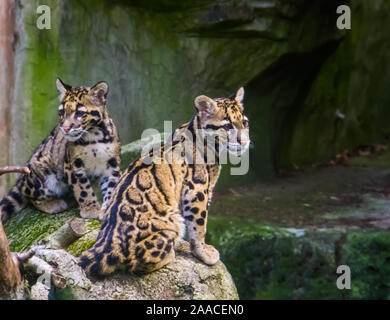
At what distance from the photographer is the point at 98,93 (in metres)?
5.28

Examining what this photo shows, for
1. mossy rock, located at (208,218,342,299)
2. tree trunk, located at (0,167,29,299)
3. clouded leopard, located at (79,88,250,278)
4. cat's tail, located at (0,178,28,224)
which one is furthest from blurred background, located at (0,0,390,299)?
tree trunk, located at (0,167,29,299)

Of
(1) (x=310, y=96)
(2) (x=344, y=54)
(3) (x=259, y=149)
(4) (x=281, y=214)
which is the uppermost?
(2) (x=344, y=54)

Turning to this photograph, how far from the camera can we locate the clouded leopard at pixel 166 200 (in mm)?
4387

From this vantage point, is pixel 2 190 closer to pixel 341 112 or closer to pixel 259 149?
pixel 259 149

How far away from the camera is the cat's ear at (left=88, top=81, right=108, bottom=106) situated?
17.2ft

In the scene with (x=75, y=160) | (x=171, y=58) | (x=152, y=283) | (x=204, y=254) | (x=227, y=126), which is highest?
(x=171, y=58)

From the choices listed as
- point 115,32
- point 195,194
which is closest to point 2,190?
point 115,32

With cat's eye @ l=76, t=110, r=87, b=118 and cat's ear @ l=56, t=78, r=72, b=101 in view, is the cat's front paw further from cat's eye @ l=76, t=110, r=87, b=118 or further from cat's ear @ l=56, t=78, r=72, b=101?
cat's ear @ l=56, t=78, r=72, b=101

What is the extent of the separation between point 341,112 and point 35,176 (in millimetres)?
7800

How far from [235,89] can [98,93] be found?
15.2 ft

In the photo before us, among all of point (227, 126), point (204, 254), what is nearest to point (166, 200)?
point (204, 254)

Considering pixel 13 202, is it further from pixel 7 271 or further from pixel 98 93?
pixel 7 271

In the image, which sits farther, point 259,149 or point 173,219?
point 259,149

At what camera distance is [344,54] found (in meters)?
12.0
